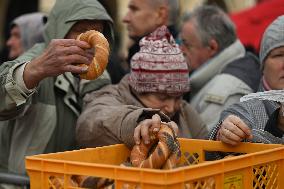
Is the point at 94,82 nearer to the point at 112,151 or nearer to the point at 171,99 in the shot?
the point at 171,99

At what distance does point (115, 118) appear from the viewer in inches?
157

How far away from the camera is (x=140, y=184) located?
279 cm

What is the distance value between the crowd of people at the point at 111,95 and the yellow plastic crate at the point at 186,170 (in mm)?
101

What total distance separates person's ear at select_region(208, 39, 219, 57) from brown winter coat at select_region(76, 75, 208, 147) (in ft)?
4.14

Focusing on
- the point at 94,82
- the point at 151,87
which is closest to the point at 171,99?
the point at 151,87

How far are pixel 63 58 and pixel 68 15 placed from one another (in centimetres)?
86

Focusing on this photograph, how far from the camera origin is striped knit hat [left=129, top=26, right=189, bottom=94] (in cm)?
432

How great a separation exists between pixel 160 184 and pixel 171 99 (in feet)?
5.58

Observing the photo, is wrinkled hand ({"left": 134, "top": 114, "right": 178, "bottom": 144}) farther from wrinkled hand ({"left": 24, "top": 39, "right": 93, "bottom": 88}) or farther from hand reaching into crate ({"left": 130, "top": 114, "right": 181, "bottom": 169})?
wrinkled hand ({"left": 24, "top": 39, "right": 93, "bottom": 88})

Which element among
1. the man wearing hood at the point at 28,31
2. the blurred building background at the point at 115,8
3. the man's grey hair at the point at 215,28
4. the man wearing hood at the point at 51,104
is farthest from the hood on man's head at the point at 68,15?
the blurred building background at the point at 115,8

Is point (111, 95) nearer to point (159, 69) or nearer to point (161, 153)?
point (159, 69)

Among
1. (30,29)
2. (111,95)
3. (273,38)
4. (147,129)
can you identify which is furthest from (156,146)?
(30,29)

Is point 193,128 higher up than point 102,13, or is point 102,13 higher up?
point 102,13

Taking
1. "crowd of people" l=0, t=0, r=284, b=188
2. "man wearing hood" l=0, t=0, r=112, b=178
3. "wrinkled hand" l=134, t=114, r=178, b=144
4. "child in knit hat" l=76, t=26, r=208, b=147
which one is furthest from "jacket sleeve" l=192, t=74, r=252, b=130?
"wrinkled hand" l=134, t=114, r=178, b=144
